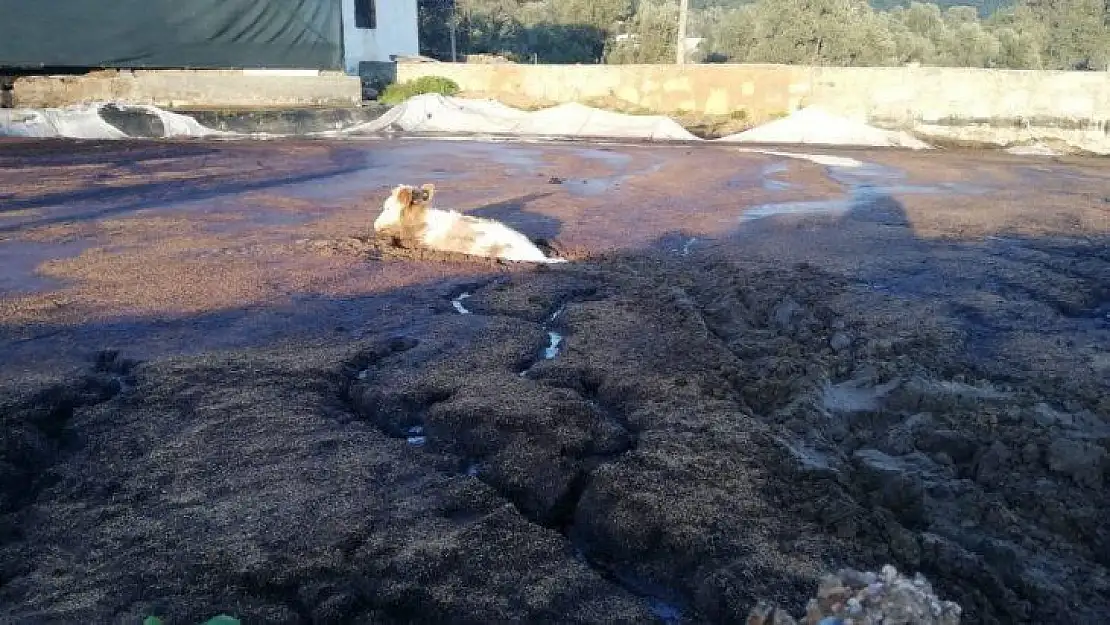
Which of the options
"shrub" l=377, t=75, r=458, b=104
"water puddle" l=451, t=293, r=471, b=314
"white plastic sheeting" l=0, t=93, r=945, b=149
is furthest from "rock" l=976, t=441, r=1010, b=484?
"shrub" l=377, t=75, r=458, b=104

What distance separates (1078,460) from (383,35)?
1232 inches

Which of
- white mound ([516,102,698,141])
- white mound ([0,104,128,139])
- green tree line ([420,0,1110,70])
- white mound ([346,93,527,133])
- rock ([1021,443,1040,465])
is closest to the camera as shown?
rock ([1021,443,1040,465])

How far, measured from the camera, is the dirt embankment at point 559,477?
262 cm

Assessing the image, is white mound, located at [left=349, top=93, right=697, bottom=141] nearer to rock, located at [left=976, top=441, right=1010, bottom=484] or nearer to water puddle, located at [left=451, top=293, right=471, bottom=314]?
water puddle, located at [left=451, top=293, right=471, bottom=314]

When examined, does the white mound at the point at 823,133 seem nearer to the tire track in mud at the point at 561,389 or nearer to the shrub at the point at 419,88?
the shrub at the point at 419,88

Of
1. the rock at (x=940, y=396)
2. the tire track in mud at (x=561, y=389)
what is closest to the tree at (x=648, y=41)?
the tire track in mud at (x=561, y=389)

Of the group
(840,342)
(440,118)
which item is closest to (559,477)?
(840,342)

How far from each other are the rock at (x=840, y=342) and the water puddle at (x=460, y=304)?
2.25 m

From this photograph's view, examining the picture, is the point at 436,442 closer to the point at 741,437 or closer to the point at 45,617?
the point at 741,437

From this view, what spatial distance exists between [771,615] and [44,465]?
2.84m

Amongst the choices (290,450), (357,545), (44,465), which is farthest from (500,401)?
(44,465)

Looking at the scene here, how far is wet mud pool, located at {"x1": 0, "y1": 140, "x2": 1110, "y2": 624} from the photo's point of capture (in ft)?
8.79

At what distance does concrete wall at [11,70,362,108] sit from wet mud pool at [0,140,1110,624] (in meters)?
15.2

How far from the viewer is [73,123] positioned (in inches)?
747
